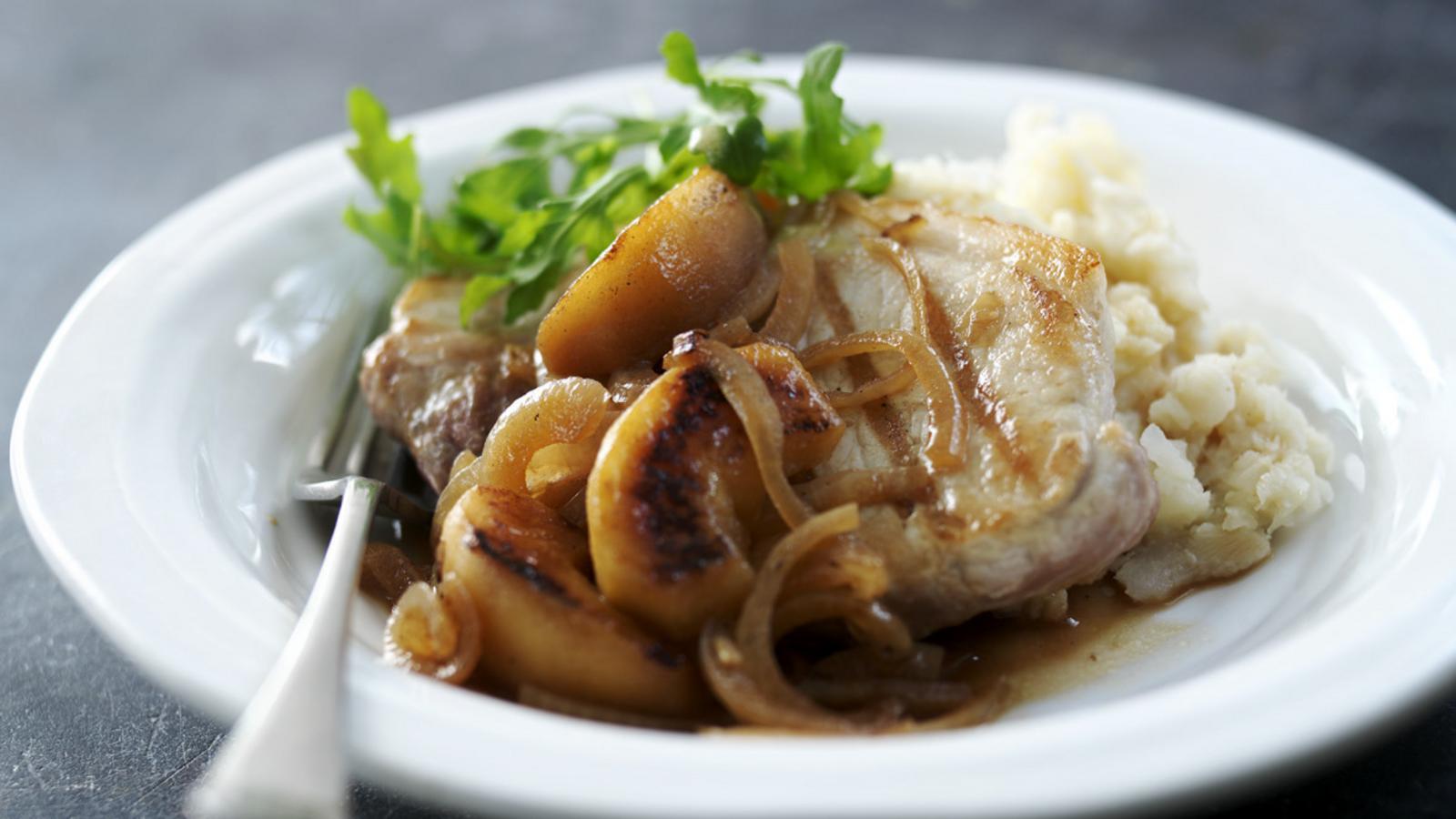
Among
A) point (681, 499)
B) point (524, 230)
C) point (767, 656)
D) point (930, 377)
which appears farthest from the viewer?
point (524, 230)

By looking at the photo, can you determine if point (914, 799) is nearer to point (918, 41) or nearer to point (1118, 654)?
point (1118, 654)

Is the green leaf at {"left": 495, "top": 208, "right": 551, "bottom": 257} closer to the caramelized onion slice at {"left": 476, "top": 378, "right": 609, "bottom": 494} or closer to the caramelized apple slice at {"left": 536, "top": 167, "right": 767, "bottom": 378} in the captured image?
the caramelized apple slice at {"left": 536, "top": 167, "right": 767, "bottom": 378}

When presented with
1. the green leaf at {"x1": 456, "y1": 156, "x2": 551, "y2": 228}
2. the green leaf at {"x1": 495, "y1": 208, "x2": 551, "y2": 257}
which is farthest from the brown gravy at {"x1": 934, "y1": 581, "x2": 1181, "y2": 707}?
the green leaf at {"x1": 456, "y1": 156, "x2": 551, "y2": 228}

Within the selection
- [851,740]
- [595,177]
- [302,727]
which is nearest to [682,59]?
[595,177]

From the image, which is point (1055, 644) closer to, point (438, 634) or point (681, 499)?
point (681, 499)

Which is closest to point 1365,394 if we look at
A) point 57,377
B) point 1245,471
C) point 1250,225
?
point 1245,471

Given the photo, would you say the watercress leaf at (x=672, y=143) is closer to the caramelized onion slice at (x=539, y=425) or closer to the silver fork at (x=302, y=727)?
the caramelized onion slice at (x=539, y=425)
